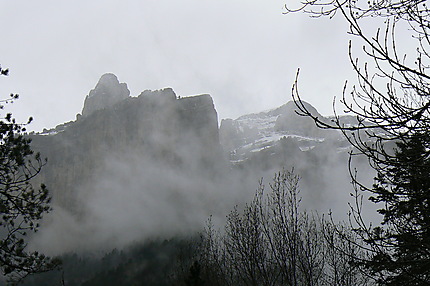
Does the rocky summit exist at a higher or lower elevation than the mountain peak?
lower

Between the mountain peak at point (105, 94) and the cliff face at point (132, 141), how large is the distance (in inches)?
553

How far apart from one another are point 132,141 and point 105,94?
30131 millimetres

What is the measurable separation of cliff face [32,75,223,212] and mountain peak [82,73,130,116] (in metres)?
14.1

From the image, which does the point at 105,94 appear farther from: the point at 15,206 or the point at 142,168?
the point at 15,206

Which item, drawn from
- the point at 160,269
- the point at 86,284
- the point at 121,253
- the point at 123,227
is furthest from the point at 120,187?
the point at 160,269

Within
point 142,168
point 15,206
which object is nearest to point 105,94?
point 142,168

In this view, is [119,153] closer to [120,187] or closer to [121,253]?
[120,187]

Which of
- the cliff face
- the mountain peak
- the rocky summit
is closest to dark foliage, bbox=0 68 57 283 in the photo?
the rocky summit

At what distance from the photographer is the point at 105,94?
165 metres

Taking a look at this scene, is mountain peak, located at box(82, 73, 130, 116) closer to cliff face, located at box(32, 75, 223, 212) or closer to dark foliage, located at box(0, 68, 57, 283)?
cliff face, located at box(32, 75, 223, 212)

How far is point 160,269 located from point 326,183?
88.6m

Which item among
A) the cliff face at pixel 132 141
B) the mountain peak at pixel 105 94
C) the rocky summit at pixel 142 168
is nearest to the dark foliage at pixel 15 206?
the rocky summit at pixel 142 168

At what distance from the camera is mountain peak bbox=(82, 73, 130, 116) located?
164 metres

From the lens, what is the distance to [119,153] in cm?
14650
